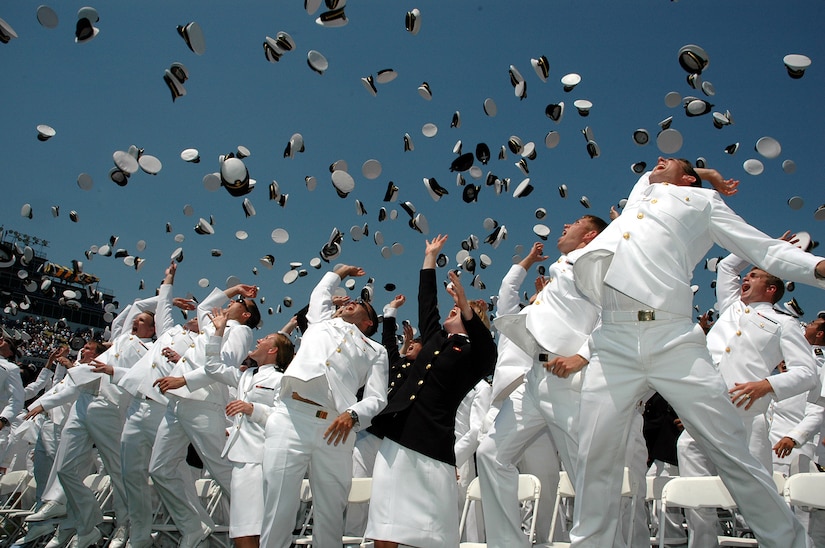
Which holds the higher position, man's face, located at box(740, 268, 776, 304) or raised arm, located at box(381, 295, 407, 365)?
man's face, located at box(740, 268, 776, 304)

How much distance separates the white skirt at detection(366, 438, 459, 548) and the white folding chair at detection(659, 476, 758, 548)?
1.44 meters

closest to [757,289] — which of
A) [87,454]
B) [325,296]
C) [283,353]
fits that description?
[325,296]

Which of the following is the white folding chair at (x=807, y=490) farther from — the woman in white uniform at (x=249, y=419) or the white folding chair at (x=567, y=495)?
the woman in white uniform at (x=249, y=419)

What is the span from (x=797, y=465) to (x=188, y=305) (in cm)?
749

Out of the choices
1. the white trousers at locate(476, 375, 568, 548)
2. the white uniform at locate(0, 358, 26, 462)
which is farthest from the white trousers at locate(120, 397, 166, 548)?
the white trousers at locate(476, 375, 568, 548)

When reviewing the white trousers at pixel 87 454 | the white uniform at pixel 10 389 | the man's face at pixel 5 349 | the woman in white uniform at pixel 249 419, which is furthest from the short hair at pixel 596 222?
the man's face at pixel 5 349

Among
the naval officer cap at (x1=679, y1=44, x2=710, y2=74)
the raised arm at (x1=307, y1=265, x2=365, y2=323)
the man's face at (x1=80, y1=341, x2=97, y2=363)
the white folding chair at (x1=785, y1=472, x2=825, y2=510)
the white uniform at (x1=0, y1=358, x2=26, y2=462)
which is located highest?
the naval officer cap at (x1=679, y1=44, x2=710, y2=74)

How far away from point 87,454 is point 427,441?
5.79 m

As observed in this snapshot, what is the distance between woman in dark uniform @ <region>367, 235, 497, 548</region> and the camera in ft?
14.1

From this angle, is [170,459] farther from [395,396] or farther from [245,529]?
[395,396]

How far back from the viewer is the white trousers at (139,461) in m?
7.30

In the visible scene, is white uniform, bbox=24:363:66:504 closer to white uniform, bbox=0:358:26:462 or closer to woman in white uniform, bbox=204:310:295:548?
white uniform, bbox=0:358:26:462

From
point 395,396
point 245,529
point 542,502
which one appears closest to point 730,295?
point 542,502

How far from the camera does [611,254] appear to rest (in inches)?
150
